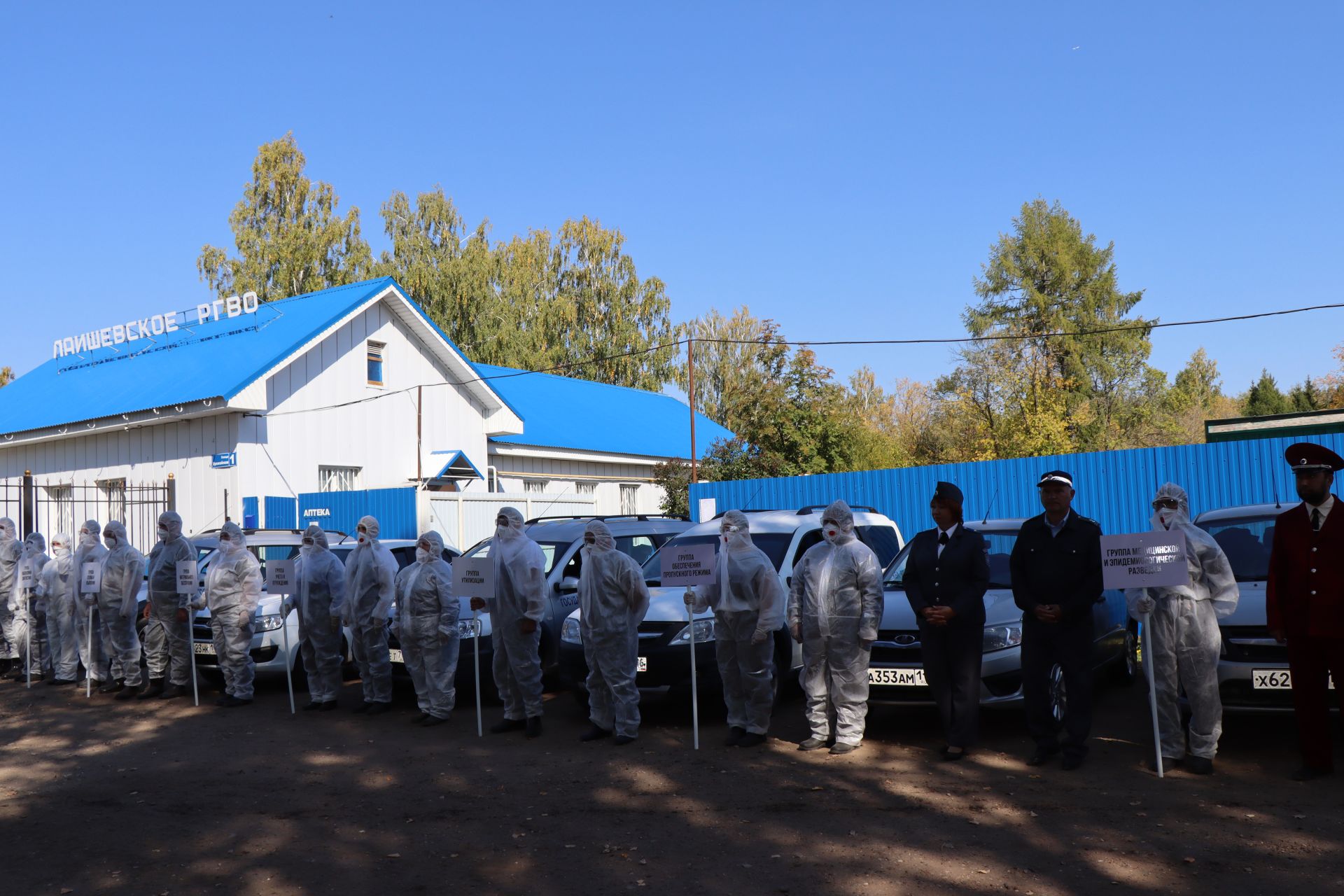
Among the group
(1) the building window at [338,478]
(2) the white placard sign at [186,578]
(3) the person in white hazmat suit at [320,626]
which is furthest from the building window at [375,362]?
(3) the person in white hazmat suit at [320,626]

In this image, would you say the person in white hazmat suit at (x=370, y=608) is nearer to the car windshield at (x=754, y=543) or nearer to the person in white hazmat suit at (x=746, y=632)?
the car windshield at (x=754, y=543)

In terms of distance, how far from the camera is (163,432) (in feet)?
80.3

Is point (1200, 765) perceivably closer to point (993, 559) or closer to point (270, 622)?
point (993, 559)

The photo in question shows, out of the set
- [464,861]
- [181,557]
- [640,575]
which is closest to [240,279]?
[181,557]

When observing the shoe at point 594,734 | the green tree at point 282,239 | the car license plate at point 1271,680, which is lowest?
the shoe at point 594,734

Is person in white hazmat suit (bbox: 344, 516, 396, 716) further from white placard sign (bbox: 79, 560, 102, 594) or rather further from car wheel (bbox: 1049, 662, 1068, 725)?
car wheel (bbox: 1049, 662, 1068, 725)

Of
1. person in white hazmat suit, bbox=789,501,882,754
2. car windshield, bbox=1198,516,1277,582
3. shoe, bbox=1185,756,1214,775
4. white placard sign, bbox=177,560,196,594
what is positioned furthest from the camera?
white placard sign, bbox=177,560,196,594

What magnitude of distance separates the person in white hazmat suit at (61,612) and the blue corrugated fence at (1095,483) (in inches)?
431

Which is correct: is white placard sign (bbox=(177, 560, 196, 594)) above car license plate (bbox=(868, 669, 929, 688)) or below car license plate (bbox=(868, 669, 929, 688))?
above

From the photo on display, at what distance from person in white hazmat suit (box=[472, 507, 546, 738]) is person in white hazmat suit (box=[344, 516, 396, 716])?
1.62 m

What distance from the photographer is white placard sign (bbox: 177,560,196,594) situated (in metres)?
11.8

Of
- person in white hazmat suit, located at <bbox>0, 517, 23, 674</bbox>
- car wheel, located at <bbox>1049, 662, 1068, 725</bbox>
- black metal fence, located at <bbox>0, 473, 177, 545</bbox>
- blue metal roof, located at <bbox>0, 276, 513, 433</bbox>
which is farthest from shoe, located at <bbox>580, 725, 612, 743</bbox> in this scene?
blue metal roof, located at <bbox>0, 276, 513, 433</bbox>

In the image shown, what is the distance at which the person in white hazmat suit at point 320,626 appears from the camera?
11172mm

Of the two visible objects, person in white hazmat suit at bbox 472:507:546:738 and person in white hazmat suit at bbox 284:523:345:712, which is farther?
person in white hazmat suit at bbox 284:523:345:712
